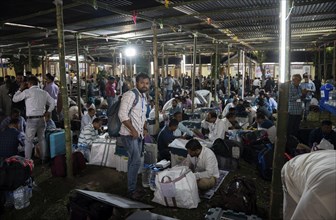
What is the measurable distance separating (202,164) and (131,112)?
5.11ft

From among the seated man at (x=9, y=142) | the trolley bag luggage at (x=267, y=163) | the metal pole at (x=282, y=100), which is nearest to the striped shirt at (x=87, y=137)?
the seated man at (x=9, y=142)

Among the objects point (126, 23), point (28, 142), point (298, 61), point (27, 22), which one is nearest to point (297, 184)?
point (28, 142)

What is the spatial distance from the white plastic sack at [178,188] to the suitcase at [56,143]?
11.2 feet

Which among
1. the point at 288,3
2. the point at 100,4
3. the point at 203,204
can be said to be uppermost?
the point at 100,4

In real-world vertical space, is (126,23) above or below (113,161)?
above

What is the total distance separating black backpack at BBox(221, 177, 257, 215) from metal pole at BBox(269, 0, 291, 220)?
1.44 ft

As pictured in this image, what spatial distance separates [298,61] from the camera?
19.6m

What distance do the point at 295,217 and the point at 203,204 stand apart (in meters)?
2.77

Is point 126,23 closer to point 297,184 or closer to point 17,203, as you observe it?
point 17,203

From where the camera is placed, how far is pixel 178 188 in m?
4.13

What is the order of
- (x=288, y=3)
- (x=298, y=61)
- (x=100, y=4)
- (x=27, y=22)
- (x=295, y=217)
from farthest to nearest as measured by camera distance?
(x=298, y=61) < (x=27, y=22) < (x=100, y=4) < (x=288, y=3) < (x=295, y=217)

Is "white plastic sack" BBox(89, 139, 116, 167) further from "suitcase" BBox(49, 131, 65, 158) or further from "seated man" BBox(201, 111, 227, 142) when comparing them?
"seated man" BBox(201, 111, 227, 142)

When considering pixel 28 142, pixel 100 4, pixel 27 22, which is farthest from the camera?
pixel 27 22

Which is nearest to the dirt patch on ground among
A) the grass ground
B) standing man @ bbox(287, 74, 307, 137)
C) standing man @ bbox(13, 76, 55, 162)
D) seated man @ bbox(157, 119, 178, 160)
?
the grass ground
